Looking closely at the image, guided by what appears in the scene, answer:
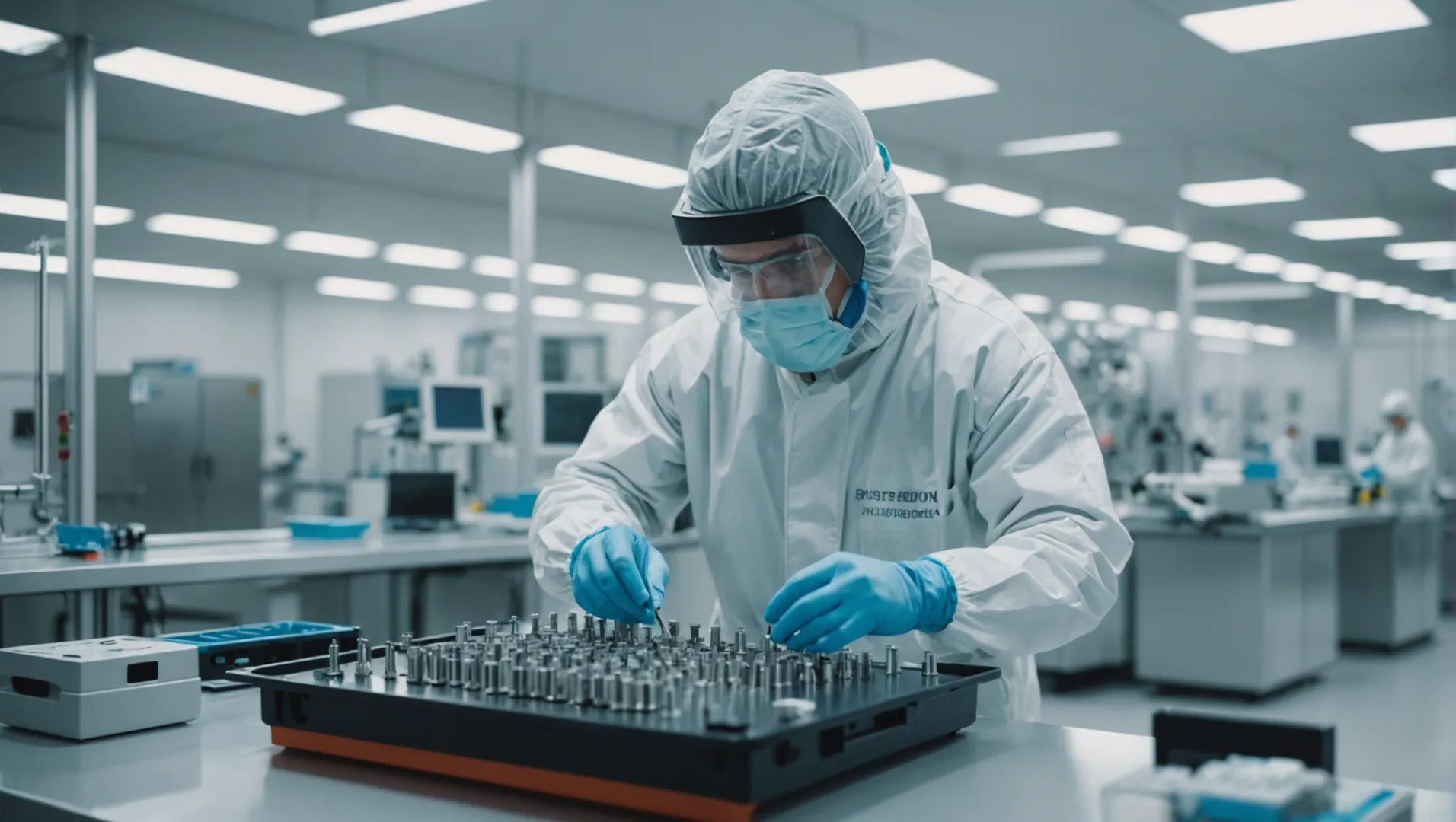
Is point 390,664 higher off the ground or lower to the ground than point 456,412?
lower

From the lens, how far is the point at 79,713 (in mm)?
1173

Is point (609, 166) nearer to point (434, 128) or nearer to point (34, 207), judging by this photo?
point (434, 128)

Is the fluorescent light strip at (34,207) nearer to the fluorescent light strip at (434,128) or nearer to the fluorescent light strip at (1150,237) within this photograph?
the fluorescent light strip at (434,128)

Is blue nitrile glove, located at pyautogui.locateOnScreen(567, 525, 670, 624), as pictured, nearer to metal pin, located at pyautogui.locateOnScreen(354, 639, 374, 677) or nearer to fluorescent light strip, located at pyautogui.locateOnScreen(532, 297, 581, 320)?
metal pin, located at pyautogui.locateOnScreen(354, 639, 374, 677)

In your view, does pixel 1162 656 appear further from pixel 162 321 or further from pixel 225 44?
pixel 162 321

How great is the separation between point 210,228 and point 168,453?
2.92 meters

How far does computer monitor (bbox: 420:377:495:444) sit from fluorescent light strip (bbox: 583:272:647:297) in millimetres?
6553

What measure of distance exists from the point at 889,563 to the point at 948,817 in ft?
1.02

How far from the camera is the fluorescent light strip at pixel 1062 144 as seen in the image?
247 inches

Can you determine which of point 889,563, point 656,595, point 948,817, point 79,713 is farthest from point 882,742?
point 79,713

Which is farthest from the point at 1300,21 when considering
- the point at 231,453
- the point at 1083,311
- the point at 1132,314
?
the point at 1132,314

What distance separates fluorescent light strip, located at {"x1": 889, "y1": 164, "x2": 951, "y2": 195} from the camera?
6.50 metres

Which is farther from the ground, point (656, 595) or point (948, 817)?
point (656, 595)

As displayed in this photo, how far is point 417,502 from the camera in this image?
4.31 m
